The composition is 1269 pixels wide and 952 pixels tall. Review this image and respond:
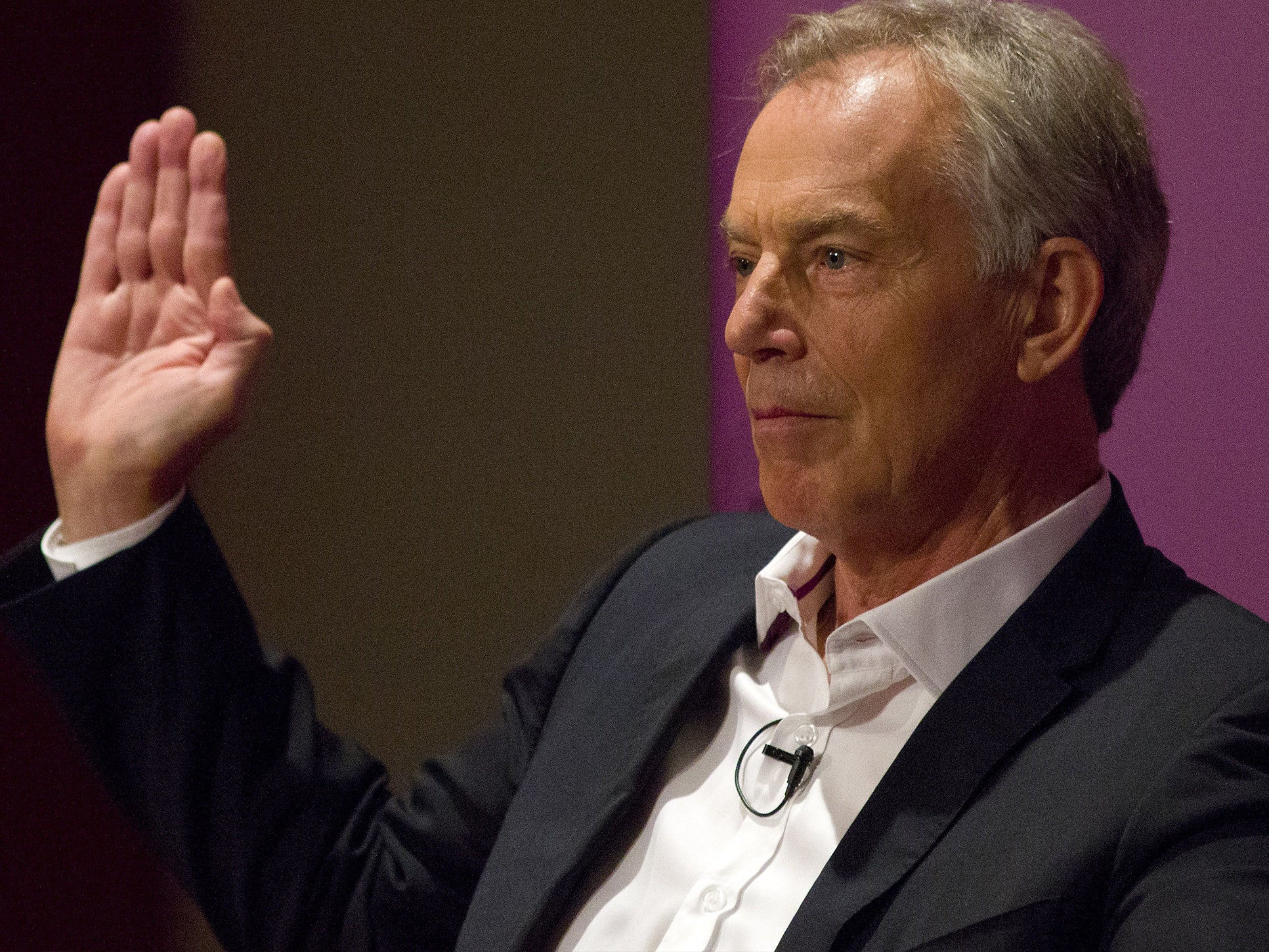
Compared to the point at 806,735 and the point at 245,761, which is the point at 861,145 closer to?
the point at 806,735

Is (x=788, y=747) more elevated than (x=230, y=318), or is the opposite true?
(x=230, y=318)

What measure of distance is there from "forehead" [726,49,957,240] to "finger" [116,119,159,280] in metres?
0.61

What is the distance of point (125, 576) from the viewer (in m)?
1.32

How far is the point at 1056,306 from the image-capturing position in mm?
1177

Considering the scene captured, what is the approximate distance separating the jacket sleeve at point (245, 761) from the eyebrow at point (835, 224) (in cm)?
50

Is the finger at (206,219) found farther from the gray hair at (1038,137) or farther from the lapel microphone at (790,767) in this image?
the lapel microphone at (790,767)

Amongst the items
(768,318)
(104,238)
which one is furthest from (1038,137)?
(104,238)

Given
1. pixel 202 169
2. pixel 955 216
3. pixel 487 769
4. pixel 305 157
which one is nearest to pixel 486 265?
pixel 305 157

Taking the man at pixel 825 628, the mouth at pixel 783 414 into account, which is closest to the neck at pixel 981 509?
the man at pixel 825 628

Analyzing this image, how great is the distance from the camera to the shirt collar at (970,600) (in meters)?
1.14

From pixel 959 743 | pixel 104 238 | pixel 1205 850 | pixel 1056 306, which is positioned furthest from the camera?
pixel 104 238

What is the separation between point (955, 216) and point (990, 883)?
1.71 feet

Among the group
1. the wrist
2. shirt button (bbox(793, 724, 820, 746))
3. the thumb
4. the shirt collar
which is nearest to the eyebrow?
the shirt collar

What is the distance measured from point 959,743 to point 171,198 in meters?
0.89
